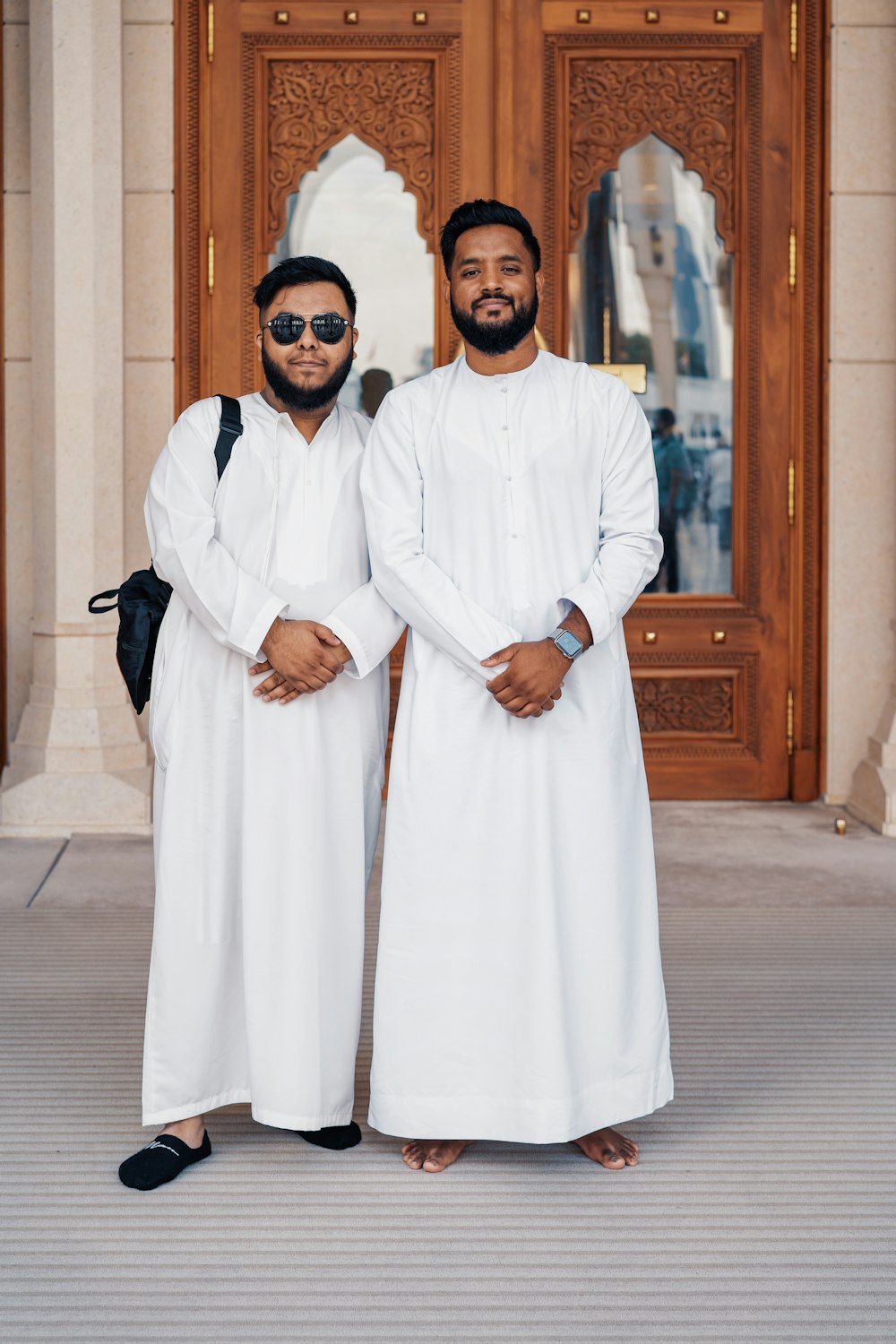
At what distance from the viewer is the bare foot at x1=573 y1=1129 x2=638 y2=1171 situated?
266 cm

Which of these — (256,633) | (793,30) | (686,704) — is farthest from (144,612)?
(793,30)

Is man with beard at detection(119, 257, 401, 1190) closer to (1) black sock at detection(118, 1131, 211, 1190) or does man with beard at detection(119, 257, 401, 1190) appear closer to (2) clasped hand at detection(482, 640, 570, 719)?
(1) black sock at detection(118, 1131, 211, 1190)

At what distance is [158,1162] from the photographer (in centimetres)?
258

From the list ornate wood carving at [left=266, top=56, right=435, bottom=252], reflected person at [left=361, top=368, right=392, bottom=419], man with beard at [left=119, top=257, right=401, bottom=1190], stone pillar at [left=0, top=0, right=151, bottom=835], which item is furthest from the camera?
reflected person at [left=361, top=368, right=392, bottom=419]

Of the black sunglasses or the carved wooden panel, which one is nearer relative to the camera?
the black sunglasses

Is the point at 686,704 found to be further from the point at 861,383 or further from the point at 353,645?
the point at 353,645

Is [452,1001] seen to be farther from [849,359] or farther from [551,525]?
[849,359]

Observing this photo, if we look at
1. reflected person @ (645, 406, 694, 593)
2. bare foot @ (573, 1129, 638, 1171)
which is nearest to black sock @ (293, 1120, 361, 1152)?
bare foot @ (573, 1129, 638, 1171)

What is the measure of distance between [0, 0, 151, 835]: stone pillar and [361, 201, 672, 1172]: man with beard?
271cm

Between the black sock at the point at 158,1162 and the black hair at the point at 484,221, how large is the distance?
160 cm

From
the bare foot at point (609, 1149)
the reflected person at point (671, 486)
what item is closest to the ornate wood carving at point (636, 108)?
the reflected person at point (671, 486)

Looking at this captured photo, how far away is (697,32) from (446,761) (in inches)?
152

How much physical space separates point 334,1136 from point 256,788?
639 millimetres

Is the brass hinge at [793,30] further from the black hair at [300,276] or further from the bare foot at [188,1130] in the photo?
the bare foot at [188,1130]
